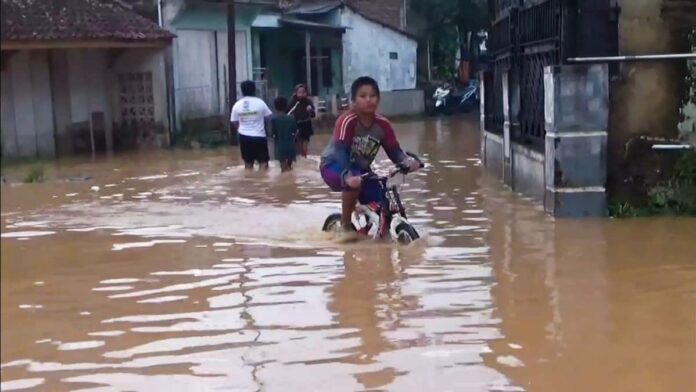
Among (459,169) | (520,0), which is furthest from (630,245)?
(459,169)

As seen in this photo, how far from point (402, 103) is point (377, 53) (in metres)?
2.40

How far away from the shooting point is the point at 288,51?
34.5m

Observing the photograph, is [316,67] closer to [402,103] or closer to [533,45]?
[402,103]

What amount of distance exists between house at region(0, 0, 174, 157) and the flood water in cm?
824

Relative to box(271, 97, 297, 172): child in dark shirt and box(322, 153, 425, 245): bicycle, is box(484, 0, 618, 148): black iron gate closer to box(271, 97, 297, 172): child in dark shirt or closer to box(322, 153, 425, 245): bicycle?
box(322, 153, 425, 245): bicycle

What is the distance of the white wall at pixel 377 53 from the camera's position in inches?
1449

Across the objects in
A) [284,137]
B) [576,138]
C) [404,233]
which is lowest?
[404,233]

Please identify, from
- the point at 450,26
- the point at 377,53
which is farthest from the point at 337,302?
the point at 450,26

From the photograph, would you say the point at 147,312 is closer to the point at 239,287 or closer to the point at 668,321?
the point at 239,287

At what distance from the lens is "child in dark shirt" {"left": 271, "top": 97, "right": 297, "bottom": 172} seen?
16.1 m

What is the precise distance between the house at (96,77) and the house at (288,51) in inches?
45.0

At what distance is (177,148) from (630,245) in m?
15.5

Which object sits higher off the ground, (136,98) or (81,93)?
(81,93)

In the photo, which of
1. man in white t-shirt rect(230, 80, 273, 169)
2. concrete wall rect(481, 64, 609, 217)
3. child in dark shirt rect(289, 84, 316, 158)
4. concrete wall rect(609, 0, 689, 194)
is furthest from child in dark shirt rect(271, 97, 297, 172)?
concrete wall rect(609, 0, 689, 194)
